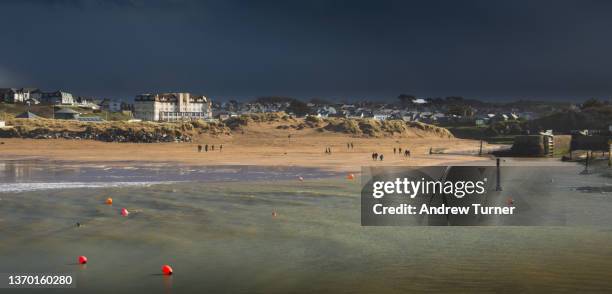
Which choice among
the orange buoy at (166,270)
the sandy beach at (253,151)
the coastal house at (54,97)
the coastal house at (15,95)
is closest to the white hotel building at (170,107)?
the coastal house at (54,97)

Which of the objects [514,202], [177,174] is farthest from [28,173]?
[514,202]

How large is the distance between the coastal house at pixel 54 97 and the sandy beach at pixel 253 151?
8167 centimetres

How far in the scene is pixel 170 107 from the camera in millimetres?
154375

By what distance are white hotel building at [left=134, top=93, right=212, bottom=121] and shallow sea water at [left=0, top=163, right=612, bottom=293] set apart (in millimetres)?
120965

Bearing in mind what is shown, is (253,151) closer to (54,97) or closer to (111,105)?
(54,97)

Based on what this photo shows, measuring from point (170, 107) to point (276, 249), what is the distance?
142156 millimetres

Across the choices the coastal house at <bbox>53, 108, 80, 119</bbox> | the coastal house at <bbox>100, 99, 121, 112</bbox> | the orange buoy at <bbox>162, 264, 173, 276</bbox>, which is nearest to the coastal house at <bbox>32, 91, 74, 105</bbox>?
the coastal house at <bbox>100, 99, 121, 112</bbox>

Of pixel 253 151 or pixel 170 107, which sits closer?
pixel 253 151

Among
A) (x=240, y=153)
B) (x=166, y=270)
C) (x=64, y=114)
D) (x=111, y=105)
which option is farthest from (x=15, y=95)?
(x=166, y=270)

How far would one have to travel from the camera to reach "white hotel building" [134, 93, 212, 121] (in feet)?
482

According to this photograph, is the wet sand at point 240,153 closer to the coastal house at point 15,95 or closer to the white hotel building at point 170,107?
the white hotel building at point 170,107

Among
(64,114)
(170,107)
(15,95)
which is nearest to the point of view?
(64,114)

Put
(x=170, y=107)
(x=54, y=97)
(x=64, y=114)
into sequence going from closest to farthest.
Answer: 1. (x=64, y=114)
2. (x=54, y=97)
3. (x=170, y=107)

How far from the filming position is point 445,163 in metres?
48.1
